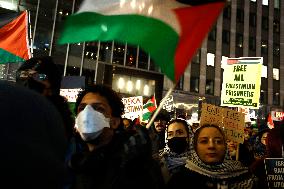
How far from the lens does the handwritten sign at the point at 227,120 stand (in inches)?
206

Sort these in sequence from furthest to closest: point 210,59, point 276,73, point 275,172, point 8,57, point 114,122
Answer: point 276,73, point 210,59, point 8,57, point 275,172, point 114,122

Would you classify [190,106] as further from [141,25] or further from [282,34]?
[141,25]

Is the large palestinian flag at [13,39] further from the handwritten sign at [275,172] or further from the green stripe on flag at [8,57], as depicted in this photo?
the handwritten sign at [275,172]

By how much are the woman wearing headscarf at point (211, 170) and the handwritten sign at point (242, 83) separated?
14.3 feet

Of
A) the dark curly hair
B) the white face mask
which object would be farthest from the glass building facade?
the white face mask

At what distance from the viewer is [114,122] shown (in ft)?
9.33

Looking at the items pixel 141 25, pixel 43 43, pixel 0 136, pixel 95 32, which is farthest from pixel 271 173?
pixel 43 43

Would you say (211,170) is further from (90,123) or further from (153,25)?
(153,25)

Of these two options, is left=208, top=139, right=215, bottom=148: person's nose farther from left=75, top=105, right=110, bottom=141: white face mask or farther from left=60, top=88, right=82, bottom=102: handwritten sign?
left=60, top=88, right=82, bottom=102: handwritten sign

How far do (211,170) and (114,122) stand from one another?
109 centimetres

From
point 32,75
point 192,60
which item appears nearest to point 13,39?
point 32,75

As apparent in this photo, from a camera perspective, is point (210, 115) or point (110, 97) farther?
point (210, 115)

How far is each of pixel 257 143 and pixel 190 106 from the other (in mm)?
26378

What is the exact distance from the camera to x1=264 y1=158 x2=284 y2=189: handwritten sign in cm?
369
